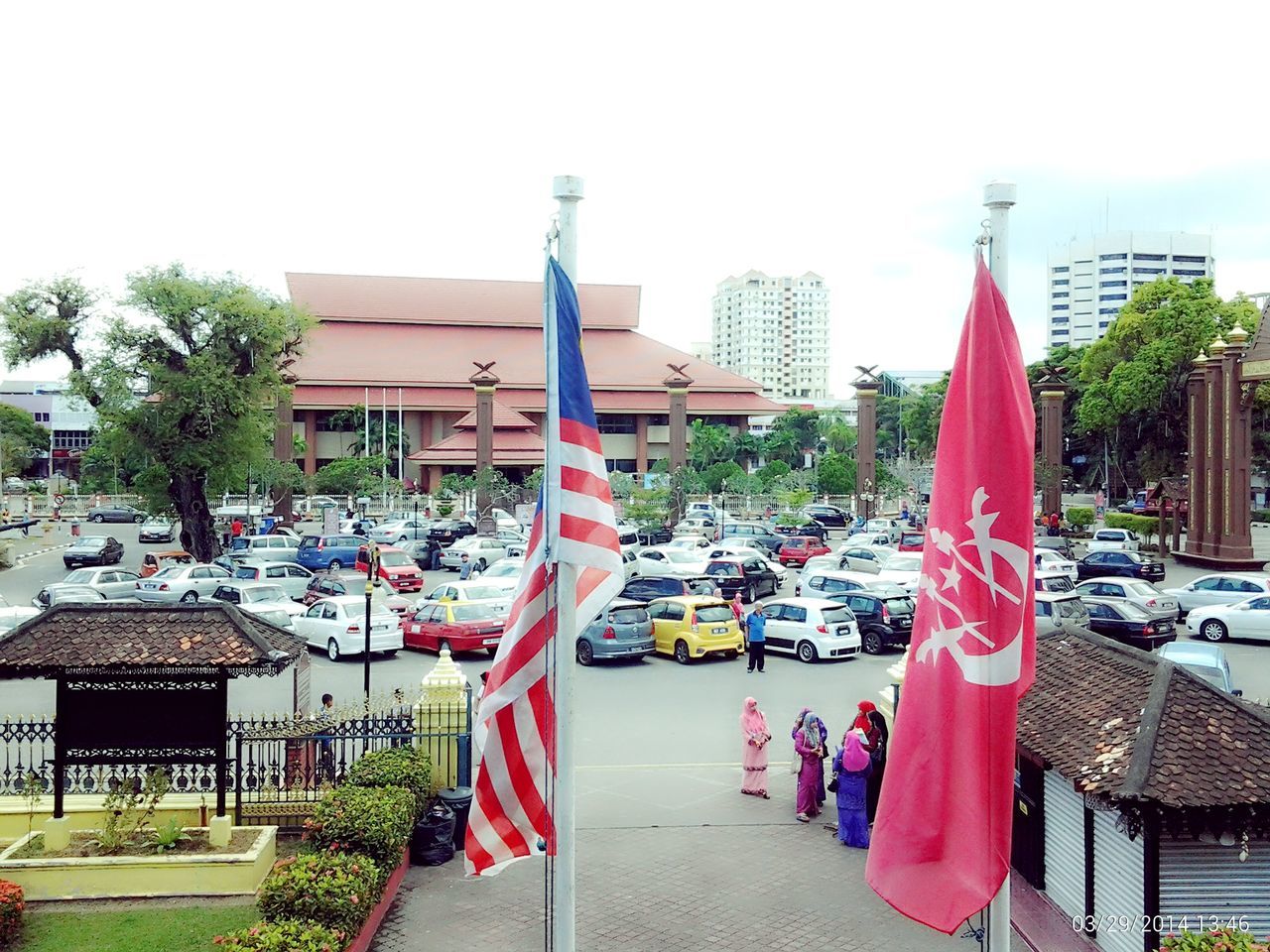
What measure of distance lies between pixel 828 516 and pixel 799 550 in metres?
18.4

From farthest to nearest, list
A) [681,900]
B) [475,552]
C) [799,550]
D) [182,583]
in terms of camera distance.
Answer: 1. [799,550]
2. [475,552]
3. [182,583]
4. [681,900]

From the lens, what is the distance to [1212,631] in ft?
85.5

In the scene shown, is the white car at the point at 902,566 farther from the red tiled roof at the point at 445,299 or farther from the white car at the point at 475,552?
the red tiled roof at the point at 445,299

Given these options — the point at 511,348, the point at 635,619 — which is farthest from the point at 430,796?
the point at 511,348

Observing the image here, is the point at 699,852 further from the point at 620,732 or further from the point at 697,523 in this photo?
the point at 697,523

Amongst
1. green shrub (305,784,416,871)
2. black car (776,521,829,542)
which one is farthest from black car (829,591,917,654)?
black car (776,521,829,542)

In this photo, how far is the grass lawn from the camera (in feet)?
33.3

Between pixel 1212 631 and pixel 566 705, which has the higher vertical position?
pixel 566 705

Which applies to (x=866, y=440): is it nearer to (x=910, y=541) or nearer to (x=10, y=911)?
(x=910, y=541)

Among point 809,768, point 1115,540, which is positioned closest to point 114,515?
point 1115,540

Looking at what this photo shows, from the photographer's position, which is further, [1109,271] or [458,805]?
[1109,271]

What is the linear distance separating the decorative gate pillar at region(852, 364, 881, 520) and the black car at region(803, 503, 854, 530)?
366 cm

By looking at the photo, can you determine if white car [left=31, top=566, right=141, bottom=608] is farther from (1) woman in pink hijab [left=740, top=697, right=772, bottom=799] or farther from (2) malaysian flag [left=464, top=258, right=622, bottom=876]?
(2) malaysian flag [left=464, top=258, right=622, bottom=876]

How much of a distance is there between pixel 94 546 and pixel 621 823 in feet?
122
